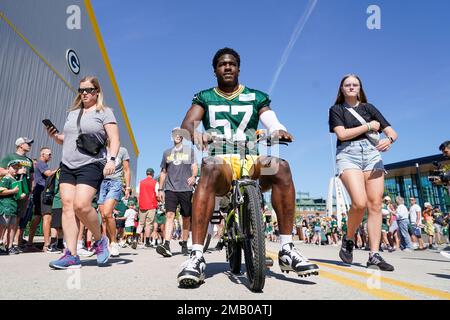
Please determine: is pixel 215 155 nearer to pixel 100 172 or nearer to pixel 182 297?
pixel 182 297

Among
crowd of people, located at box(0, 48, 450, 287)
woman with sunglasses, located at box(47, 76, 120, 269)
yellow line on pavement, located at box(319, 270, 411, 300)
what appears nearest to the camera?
yellow line on pavement, located at box(319, 270, 411, 300)

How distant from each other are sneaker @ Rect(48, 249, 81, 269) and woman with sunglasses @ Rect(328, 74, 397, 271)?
326 cm

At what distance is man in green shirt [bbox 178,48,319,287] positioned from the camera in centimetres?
272

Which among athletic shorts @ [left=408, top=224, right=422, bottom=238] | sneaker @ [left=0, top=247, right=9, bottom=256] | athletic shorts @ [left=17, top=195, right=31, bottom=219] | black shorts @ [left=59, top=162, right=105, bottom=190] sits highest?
black shorts @ [left=59, top=162, right=105, bottom=190]

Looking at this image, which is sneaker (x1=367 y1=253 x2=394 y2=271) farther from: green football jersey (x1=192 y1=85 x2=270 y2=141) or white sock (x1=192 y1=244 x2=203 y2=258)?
white sock (x1=192 y1=244 x2=203 y2=258)

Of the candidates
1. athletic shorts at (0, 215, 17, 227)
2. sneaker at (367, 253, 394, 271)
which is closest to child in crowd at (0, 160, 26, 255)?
athletic shorts at (0, 215, 17, 227)

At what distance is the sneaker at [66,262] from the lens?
3.65 meters

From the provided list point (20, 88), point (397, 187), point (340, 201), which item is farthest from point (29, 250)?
point (397, 187)

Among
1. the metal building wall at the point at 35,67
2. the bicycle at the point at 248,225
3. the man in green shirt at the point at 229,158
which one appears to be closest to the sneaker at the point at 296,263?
the man in green shirt at the point at 229,158

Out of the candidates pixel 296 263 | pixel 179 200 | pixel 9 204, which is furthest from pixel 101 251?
pixel 9 204

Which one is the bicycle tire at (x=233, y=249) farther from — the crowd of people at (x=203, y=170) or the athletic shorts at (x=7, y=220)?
the athletic shorts at (x=7, y=220)

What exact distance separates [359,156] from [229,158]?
7.01ft

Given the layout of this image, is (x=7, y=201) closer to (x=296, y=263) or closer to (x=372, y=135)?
(x=296, y=263)

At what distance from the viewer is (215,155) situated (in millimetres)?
3020
